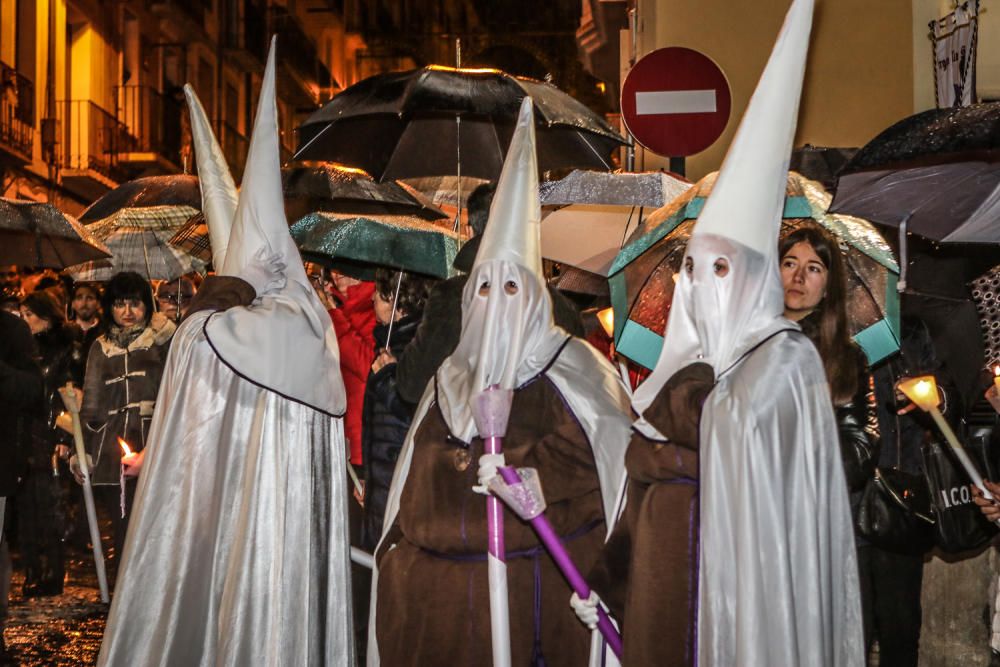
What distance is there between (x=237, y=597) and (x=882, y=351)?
2935mm

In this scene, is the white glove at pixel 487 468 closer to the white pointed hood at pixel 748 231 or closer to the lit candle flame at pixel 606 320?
the white pointed hood at pixel 748 231

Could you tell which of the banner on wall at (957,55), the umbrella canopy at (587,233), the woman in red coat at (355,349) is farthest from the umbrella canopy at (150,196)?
the banner on wall at (957,55)

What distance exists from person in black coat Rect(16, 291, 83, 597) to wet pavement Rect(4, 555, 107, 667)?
233mm

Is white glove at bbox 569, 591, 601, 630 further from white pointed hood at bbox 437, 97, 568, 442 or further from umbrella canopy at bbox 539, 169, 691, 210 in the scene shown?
umbrella canopy at bbox 539, 169, 691, 210

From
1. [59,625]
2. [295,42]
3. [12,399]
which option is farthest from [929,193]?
[295,42]

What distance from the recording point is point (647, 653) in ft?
17.6

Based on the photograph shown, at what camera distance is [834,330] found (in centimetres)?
623

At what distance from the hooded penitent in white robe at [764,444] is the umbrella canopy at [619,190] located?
3205 mm

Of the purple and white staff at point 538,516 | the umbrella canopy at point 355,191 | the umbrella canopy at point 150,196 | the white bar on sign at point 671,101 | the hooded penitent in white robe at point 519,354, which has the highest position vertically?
the white bar on sign at point 671,101

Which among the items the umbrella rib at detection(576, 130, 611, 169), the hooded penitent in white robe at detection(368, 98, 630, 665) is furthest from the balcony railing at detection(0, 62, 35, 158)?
the hooded penitent in white robe at detection(368, 98, 630, 665)

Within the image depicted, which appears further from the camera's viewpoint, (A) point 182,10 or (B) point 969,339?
(A) point 182,10

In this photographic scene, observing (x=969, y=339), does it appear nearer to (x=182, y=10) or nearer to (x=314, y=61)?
(x=182, y=10)

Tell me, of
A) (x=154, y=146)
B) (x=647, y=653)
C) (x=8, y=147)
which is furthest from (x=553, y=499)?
(x=154, y=146)

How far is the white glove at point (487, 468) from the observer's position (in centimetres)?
589
